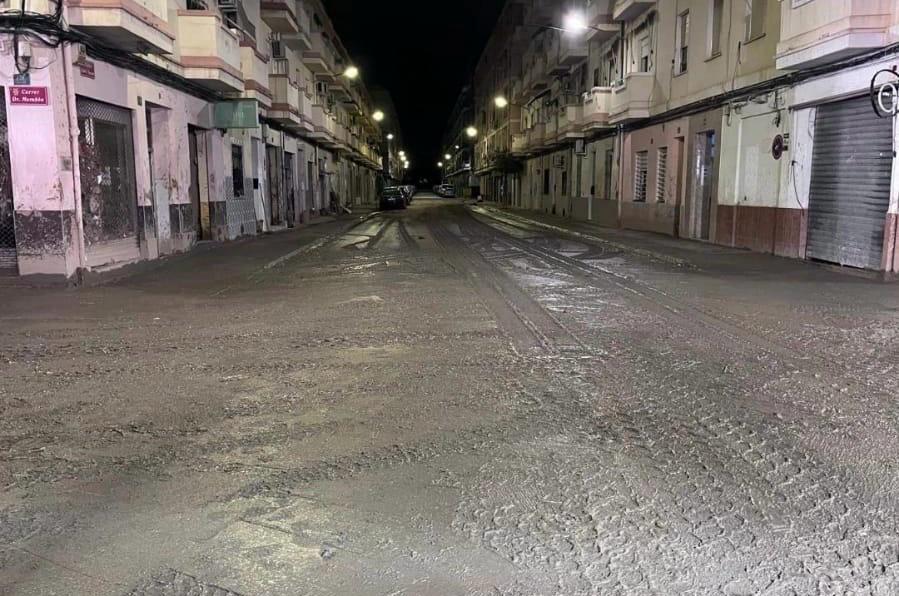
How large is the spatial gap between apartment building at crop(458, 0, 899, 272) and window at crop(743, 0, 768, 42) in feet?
0.16

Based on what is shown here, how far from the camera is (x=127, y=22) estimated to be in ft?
36.7

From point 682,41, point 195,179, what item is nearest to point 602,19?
point 682,41

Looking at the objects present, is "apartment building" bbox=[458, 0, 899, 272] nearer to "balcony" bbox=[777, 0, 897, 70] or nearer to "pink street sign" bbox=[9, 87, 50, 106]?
"balcony" bbox=[777, 0, 897, 70]

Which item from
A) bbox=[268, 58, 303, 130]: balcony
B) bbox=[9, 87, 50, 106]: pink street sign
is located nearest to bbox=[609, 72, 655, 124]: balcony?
bbox=[268, 58, 303, 130]: balcony

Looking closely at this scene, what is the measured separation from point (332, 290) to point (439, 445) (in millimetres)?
6788

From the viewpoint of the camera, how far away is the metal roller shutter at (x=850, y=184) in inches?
492

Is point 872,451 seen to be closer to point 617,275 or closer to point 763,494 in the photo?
point 763,494

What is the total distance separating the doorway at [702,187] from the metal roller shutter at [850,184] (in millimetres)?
5211

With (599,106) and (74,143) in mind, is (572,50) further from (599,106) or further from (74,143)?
(74,143)

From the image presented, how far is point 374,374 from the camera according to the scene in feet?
20.0

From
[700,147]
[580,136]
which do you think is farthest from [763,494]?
[580,136]

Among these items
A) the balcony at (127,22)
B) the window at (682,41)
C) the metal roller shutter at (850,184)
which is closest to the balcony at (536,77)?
the window at (682,41)

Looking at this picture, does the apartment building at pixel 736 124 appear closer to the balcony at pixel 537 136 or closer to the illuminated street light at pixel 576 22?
the illuminated street light at pixel 576 22

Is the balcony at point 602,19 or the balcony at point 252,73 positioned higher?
the balcony at point 602,19
